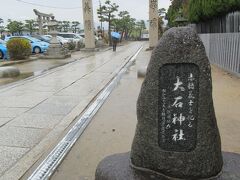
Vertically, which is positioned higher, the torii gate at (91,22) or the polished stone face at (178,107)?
the torii gate at (91,22)

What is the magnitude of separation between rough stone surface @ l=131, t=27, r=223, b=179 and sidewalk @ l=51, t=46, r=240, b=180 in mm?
1124

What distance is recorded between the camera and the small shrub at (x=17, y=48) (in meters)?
19.4

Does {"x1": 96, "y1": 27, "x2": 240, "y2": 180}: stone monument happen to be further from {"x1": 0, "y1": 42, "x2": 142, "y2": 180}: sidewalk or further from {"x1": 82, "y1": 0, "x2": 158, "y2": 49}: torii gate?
{"x1": 82, "y1": 0, "x2": 158, "y2": 49}: torii gate

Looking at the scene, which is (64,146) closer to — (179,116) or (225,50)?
(179,116)

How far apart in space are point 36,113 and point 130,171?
4.06 m

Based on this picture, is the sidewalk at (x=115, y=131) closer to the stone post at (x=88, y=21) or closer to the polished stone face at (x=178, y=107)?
the polished stone face at (x=178, y=107)

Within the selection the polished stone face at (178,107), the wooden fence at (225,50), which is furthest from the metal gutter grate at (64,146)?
the wooden fence at (225,50)

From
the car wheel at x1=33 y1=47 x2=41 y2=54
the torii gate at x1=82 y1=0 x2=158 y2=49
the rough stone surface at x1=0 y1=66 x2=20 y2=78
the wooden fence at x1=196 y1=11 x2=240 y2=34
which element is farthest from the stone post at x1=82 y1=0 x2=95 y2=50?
the rough stone surface at x1=0 y1=66 x2=20 y2=78

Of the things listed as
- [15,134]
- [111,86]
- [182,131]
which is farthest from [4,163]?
[111,86]

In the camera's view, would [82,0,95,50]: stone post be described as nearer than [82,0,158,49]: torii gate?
No

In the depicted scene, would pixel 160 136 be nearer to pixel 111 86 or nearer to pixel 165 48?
pixel 165 48

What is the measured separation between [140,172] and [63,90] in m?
6.64

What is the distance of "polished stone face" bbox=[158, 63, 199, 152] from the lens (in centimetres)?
317

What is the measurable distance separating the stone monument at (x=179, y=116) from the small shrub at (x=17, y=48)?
682 inches
